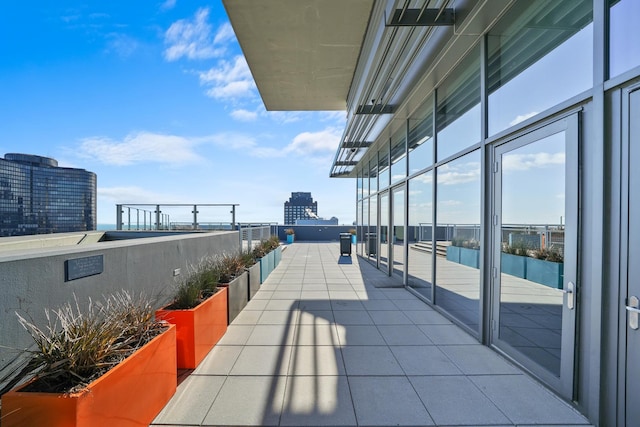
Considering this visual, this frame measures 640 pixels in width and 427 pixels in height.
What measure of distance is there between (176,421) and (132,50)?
752 centimetres

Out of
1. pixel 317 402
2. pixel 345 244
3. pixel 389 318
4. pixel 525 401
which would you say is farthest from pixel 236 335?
pixel 345 244

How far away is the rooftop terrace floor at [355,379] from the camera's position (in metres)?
2.20

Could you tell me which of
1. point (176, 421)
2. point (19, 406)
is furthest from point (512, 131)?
point (19, 406)

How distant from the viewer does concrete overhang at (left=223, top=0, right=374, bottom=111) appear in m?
4.37

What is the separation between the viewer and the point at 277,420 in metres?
2.14

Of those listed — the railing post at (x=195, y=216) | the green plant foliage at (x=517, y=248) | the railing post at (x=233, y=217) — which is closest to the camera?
the green plant foliage at (x=517, y=248)

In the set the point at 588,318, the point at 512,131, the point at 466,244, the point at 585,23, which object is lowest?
the point at 588,318

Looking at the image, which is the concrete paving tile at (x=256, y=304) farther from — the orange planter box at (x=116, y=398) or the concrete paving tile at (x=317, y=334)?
the orange planter box at (x=116, y=398)

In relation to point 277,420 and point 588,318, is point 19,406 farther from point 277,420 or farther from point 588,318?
point 588,318

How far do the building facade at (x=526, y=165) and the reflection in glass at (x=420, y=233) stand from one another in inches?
2.1

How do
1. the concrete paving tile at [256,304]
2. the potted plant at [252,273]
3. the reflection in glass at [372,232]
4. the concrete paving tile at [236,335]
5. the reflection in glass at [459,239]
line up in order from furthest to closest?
the reflection in glass at [372,232], the potted plant at [252,273], the concrete paving tile at [256,304], the reflection in glass at [459,239], the concrete paving tile at [236,335]

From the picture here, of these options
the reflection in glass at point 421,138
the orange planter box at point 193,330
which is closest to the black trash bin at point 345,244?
the reflection in glass at point 421,138

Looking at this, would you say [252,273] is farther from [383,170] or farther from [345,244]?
[345,244]

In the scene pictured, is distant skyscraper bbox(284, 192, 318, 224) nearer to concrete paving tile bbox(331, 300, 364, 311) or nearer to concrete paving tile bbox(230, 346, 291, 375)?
concrete paving tile bbox(331, 300, 364, 311)
